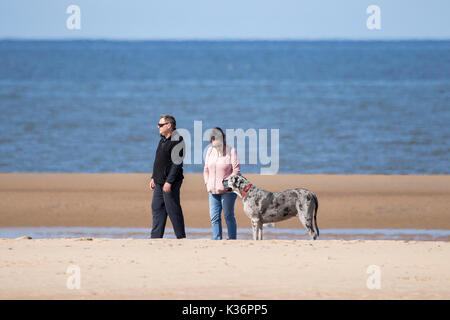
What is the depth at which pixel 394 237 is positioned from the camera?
14.6 meters

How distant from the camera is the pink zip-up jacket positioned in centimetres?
1134

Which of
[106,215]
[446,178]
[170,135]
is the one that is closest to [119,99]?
[446,178]

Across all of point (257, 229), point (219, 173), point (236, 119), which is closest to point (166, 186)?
point (219, 173)

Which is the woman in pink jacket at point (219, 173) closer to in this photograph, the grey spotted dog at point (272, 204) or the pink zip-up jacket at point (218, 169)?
the pink zip-up jacket at point (218, 169)

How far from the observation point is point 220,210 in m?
11.5

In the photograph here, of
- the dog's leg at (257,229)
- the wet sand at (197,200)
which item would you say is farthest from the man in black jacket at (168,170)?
the wet sand at (197,200)

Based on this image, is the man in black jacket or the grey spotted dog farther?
the grey spotted dog

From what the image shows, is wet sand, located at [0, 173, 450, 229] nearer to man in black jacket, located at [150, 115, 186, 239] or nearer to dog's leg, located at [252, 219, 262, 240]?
dog's leg, located at [252, 219, 262, 240]

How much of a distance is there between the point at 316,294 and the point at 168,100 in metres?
54.3

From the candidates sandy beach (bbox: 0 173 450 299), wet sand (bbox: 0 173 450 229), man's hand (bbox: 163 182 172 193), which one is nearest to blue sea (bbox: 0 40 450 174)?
wet sand (bbox: 0 173 450 229)

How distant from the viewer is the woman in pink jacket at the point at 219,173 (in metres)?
11.3

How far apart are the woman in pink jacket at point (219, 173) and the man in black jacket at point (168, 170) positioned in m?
0.48

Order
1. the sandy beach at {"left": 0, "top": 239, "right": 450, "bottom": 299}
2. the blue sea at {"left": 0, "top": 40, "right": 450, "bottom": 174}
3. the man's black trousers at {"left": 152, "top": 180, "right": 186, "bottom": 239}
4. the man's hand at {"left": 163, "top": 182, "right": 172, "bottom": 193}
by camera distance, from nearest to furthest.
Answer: the sandy beach at {"left": 0, "top": 239, "right": 450, "bottom": 299}, the man's hand at {"left": 163, "top": 182, "right": 172, "bottom": 193}, the man's black trousers at {"left": 152, "top": 180, "right": 186, "bottom": 239}, the blue sea at {"left": 0, "top": 40, "right": 450, "bottom": 174}

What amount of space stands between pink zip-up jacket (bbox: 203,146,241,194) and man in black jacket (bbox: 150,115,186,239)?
462mm
